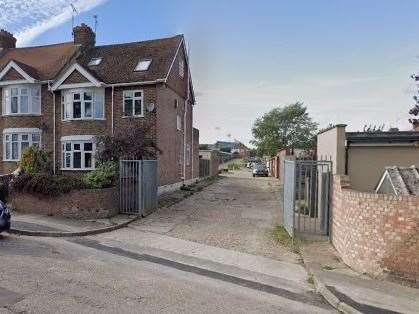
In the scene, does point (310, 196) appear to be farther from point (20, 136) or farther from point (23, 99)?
point (23, 99)

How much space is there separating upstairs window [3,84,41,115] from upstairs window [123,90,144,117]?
5.75 m

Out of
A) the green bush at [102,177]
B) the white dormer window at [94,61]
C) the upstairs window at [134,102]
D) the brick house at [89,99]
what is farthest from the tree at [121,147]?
the white dormer window at [94,61]

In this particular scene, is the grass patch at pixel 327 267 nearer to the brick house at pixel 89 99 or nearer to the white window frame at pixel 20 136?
the brick house at pixel 89 99

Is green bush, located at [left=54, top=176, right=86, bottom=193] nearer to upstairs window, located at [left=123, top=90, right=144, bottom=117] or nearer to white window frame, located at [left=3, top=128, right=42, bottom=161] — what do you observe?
upstairs window, located at [left=123, top=90, right=144, bottom=117]

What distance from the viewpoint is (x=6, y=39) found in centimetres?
2883

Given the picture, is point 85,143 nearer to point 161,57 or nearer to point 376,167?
point 161,57

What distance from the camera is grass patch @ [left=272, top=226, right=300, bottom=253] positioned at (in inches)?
420

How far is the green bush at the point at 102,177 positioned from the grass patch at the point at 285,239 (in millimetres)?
6271

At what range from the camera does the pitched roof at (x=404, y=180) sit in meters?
8.47

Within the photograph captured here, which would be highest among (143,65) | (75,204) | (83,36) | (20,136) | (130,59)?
(83,36)

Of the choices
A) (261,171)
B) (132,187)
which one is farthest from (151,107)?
(261,171)

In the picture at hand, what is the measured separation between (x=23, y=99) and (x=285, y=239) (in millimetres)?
18155

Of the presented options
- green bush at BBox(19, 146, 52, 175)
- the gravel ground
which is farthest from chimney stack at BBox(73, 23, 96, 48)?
the gravel ground

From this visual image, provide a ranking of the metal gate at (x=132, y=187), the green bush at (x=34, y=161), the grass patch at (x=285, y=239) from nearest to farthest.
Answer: the grass patch at (x=285, y=239) → the metal gate at (x=132, y=187) → the green bush at (x=34, y=161)
